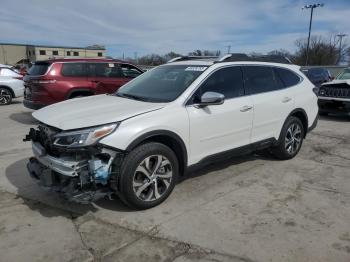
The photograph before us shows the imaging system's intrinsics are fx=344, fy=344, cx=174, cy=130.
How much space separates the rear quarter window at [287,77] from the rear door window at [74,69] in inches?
221

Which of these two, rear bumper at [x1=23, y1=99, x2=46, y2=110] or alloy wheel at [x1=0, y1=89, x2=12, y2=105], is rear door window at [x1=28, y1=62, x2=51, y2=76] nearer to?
rear bumper at [x1=23, y1=99, x2=46, y2=110]

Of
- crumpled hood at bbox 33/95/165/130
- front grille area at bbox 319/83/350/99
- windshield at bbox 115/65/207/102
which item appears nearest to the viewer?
crumpled hood at bbox 33/95/165/130

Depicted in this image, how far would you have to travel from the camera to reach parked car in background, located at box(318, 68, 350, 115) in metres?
10.2

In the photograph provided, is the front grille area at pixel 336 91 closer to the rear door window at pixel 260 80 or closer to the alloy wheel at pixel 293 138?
the alloy wheel at pixel 293 138

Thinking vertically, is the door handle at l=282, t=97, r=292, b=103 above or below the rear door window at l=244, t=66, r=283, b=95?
below

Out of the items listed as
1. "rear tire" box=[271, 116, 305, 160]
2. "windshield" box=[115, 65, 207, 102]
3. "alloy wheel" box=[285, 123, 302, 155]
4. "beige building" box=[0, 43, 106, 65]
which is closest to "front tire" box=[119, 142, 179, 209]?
"windshield" box=[115, 65, 207, 102]

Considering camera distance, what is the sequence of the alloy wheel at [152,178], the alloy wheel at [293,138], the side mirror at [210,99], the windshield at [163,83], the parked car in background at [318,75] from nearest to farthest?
the alloy wheel at [152,178] < the side mirror at [210,99] < the windshield at [163,83] < the alloy wheel at [293,138] < the parked car in background at [318,75]

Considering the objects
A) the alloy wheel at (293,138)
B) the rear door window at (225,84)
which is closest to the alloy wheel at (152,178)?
the rear door window at (225,84)

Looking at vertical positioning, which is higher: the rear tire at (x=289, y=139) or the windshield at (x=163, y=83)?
the windshield at (x=163, y=83)

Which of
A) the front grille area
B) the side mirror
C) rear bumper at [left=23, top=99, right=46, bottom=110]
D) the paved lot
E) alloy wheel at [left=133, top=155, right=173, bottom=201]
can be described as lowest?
the paved lot

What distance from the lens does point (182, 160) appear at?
14.3ft

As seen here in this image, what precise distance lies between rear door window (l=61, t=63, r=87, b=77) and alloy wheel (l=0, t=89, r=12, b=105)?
5697mm

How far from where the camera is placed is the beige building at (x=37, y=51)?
75188 millimetres

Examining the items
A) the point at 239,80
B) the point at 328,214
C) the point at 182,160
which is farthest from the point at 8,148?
the point at 328,214
